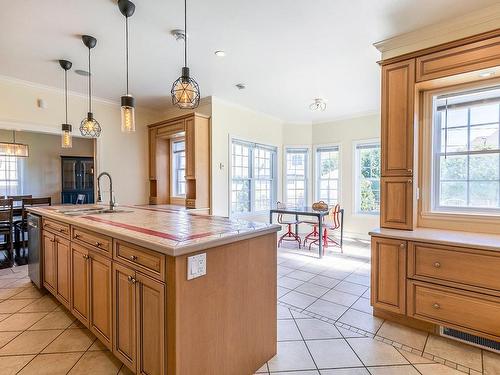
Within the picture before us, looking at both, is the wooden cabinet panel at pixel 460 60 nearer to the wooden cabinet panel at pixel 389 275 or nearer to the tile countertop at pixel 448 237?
the tile countertop at pixel 448 237

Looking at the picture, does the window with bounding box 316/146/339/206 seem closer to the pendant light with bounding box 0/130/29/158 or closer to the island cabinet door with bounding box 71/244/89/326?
the island cabinet door with bounding box 71/244/89/326

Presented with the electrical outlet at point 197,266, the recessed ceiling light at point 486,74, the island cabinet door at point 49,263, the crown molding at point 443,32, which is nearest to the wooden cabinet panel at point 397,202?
the recessed ceiling light at point 486,74

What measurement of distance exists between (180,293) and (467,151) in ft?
9.42

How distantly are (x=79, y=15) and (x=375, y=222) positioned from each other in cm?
539

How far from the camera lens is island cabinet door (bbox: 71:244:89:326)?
2145 mm

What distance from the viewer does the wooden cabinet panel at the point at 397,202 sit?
258cm

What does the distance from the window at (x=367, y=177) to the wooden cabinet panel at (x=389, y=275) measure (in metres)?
3.30

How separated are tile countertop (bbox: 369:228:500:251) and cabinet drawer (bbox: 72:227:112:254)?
7.25 feet

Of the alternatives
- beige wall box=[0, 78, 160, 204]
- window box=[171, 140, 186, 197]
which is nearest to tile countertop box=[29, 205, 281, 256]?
beige wall box=[0, 78, 160, 204]

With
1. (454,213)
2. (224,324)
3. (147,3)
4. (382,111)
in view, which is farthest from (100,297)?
(454,213)

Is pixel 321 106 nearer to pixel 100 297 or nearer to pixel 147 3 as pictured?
pixel 147 3

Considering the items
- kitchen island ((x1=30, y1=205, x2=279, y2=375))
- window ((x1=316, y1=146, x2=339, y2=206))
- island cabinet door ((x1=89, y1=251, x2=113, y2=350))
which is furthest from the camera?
window ((x1=316, y1=146, x2=339, y2=206))

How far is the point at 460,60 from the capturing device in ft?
7.63

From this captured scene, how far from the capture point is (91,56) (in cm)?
312
